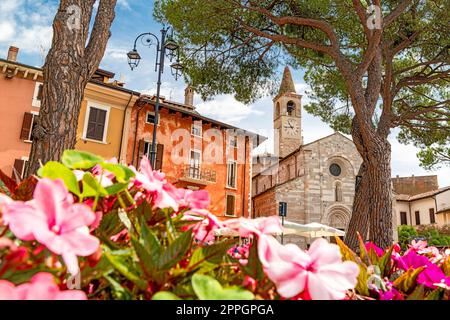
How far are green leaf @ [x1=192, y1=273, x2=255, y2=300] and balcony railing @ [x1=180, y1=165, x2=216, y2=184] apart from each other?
20485 millimetres

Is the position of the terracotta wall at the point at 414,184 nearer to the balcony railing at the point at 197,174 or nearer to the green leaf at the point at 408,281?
the balcony railing at the point at 197,174

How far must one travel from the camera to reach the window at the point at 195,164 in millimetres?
21656

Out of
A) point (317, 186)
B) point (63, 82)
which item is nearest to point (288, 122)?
point (317, 186)

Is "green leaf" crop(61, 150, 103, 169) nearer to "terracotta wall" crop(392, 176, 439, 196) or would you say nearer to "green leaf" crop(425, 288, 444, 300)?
"green leaf" crop(425, 288, 444, 300)

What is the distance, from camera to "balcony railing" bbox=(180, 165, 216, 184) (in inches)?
839

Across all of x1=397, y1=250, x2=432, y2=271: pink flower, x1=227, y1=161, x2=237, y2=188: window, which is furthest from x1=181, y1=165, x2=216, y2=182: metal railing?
x1=397, y1=250, x2=432, y2=271: pink flower

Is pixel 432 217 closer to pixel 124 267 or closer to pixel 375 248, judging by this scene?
pixel 375 248

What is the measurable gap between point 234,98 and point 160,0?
348 cm

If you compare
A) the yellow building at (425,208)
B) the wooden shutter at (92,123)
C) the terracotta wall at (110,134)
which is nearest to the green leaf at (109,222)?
the terracotta wall at (110,134)

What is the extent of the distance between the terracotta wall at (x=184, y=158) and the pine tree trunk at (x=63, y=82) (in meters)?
15.4

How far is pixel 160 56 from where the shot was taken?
32.0ft

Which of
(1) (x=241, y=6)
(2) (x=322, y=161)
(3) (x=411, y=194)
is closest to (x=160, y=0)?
(1) (x=241, y=6)

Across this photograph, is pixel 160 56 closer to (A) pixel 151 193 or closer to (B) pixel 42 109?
(B) pixel 42 109
